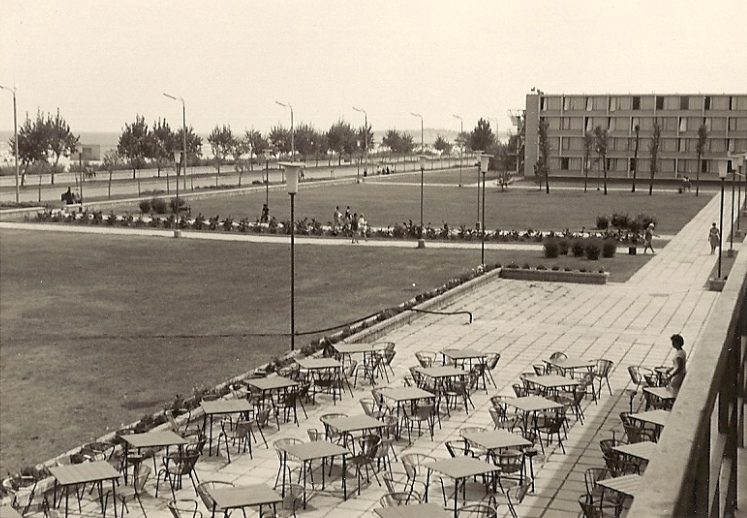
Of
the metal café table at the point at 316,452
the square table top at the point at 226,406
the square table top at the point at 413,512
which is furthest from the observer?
the square table top at the point at 226,406

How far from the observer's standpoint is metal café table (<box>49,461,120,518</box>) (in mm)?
10359

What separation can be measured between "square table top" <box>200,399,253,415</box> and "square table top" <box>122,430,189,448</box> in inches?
35.3

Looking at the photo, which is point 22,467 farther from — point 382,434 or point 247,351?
point 247,351

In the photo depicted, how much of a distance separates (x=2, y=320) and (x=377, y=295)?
1023 cm

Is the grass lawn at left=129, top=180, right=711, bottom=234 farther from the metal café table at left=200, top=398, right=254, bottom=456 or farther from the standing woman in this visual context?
the metal café table at left=200, top=398, right=254, bottom=456

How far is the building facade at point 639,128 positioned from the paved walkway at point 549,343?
57.1 metres

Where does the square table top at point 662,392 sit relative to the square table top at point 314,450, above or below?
above

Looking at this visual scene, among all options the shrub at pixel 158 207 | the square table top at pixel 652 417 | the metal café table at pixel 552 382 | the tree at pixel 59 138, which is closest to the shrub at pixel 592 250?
the metal café table at pixel 552 382

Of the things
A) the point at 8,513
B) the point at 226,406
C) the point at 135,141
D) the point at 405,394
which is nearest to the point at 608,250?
the point at 405,394

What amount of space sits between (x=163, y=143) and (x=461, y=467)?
9711 cm

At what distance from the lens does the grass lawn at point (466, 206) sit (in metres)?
51.6

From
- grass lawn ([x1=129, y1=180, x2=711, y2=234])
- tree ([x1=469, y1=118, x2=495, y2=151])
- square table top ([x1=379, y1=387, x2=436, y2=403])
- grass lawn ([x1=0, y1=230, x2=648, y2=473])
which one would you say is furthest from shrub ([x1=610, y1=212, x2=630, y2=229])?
tree ([x1=469, y1=118, x2=495, y2=151])

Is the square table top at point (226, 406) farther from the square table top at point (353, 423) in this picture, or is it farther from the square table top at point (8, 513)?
the square table top at point (8, 513)

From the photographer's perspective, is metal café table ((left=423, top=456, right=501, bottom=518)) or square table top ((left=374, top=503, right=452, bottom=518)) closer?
square table top ((left=374, top=503, right=452, bottom=518))
